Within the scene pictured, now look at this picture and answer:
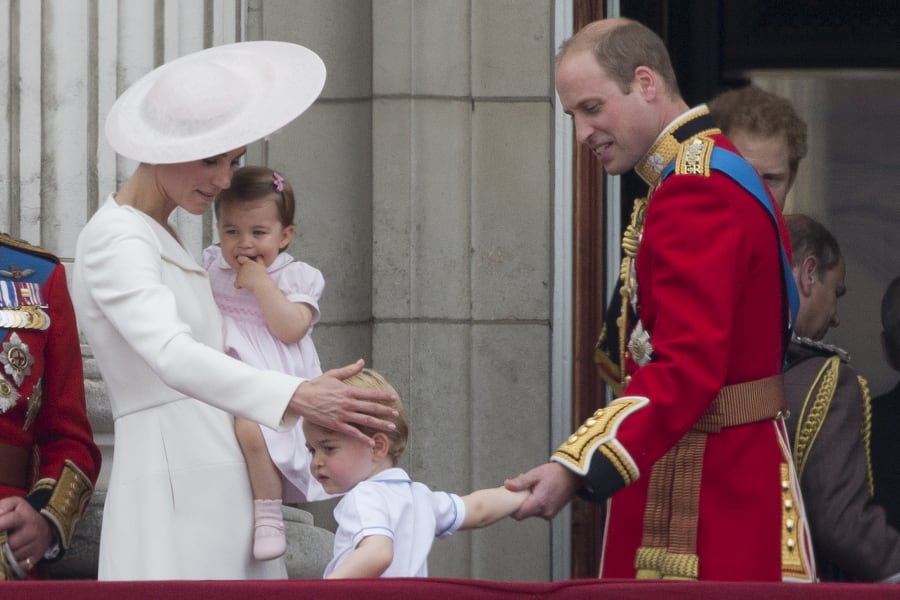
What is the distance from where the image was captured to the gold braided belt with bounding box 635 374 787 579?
430cm

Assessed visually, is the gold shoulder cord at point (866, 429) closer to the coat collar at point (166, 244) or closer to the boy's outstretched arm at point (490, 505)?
the boy's outstretched arm at point (490, 505)

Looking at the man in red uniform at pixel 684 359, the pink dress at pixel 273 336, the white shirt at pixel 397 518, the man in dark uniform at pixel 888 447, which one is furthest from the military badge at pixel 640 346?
the man in dark uniform at pixel 888 447

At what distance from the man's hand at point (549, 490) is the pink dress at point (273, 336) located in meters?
0.61

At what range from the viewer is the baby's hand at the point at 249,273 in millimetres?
4898

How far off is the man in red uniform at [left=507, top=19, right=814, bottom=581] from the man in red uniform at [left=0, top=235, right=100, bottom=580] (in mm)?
1073

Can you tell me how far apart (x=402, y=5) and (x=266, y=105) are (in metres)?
2.09

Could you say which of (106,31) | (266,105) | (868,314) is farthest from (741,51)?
(266,105)

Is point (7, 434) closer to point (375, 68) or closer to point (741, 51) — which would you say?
point (375, 68)

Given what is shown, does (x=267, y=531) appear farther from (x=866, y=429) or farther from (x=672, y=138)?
(x=866, y=429)

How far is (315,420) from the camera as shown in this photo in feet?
14.0

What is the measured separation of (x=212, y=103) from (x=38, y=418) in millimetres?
843

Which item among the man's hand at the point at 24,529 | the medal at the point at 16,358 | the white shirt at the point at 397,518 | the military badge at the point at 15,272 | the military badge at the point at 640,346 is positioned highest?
the military badge at the point at 15,272

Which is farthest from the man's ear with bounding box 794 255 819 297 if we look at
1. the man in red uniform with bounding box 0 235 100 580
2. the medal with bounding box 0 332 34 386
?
the medal with bounding box 0 332 34 386

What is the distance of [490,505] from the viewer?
14.0ft
